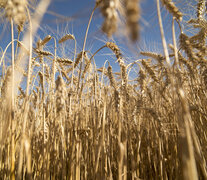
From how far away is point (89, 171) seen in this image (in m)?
1.33

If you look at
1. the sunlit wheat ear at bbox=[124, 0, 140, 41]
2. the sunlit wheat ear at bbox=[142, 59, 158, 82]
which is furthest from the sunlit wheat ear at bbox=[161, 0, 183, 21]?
the sunlit wheat ear at bbox=[124, 0, 140, 41]

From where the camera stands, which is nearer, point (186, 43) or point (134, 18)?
point (134, 18)

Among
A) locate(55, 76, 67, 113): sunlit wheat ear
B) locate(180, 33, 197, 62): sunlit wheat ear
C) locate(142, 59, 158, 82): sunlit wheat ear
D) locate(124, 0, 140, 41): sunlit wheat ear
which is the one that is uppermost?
locate(180, 33, 197, 62): sunlit wheat ear

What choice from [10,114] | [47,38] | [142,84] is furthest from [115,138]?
[47,38]

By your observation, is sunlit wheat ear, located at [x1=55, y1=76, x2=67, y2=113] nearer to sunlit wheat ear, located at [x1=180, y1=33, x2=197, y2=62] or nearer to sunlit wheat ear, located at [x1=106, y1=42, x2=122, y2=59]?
sunlit wheat ear, located at [x1=106, y1=42, x2=122, y2=59]

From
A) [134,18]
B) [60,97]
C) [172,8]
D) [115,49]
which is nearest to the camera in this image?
[134,18]

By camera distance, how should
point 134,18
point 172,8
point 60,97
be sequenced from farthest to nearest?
point 172,8
point 60,97
point 134,18

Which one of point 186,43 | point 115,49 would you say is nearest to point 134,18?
point 115,49

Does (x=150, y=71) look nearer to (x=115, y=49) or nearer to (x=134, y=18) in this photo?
(x=115, y=49)

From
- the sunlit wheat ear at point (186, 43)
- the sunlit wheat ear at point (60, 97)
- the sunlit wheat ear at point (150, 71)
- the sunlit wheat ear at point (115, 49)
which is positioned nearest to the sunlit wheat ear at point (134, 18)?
the sunlit wheat ear at point (60, 97)

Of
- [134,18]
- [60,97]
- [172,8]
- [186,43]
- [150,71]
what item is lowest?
[60,97]

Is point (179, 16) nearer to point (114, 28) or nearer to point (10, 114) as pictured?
point (114, 28)

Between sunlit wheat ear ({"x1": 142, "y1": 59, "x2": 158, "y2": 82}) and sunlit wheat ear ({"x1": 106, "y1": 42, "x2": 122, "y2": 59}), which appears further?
sunlit wheat ear ({"x1": 142, "y1": 59, "x2": 158, "y2": 82})

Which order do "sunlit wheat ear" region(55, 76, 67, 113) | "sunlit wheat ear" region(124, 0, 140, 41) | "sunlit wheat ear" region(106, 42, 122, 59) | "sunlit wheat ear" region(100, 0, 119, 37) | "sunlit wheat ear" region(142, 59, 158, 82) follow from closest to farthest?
"sunlit wheat ear" region(124, 0, 140, 41)
"sunlit wheat ear" region(100, 0, 119, 37)
"sunlit wheat ear" region(55, 76, 67, 113)
"sunlit wheat ear" region(106, 42, 122, 59)
"sunlit wheat ear" region(142, 59, 158, 82)
